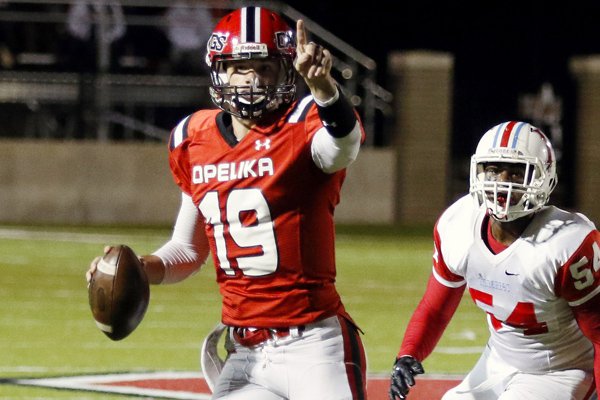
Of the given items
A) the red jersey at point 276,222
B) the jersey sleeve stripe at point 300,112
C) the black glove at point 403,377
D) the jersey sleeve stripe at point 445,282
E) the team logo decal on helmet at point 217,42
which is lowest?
the black glove at point 403,377

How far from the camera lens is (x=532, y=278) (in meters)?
4.54

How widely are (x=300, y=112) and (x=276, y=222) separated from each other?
0.33m

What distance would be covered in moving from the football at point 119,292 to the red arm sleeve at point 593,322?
4.32 ft

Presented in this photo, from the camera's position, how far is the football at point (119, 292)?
4.53 meters

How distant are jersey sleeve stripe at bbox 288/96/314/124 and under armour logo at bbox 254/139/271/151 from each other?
0.09 m

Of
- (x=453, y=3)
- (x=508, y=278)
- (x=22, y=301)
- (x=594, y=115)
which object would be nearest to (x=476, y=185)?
(x=508, y=278)

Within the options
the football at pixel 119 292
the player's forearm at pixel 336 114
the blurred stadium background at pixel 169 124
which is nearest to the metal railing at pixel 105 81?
the blurred stadium background at pixel 169 124

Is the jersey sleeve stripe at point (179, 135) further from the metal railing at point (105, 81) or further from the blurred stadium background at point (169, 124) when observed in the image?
the metal railing at point (105, 81)

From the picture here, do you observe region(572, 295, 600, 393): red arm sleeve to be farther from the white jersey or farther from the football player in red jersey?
the football player in red jersey

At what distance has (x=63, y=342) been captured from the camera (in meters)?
8.48

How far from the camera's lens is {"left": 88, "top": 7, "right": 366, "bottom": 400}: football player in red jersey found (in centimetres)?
438

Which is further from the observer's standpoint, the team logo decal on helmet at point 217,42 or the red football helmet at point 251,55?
the team logo decal on helmet at point 217,42

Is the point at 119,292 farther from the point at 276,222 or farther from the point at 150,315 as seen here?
the point at 150,315

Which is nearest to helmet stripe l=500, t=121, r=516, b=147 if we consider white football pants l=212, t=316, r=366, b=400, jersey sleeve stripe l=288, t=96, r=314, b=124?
jersey sleeve stripe l=288, t=96, r=314, b=124
